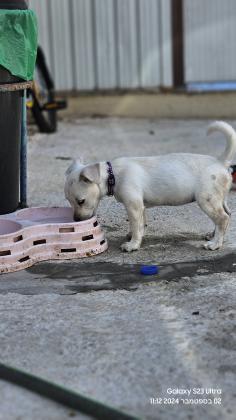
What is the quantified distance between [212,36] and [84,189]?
680 cm

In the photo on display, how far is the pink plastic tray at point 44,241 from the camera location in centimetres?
452

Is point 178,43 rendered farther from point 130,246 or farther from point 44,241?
point 44,241

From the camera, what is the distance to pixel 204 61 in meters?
11.1

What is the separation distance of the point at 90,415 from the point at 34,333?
0.80 metres

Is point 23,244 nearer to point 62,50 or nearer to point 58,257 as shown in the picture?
point 58,257

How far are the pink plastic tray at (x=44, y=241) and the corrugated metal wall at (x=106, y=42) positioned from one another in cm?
659

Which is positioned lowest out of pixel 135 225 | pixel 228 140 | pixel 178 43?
pixel 135 225

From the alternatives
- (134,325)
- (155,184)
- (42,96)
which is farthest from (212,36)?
(134,325)

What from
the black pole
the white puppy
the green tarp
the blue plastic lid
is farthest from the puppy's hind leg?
the black pole

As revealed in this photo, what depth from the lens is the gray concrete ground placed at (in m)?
3.01

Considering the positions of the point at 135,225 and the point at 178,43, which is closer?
the point at 135,225

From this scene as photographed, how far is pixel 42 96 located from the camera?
923 centimetres

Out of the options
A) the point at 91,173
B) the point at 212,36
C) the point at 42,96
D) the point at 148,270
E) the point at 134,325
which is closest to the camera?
the point at 134,325

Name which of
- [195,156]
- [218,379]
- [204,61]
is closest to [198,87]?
[204,61]
